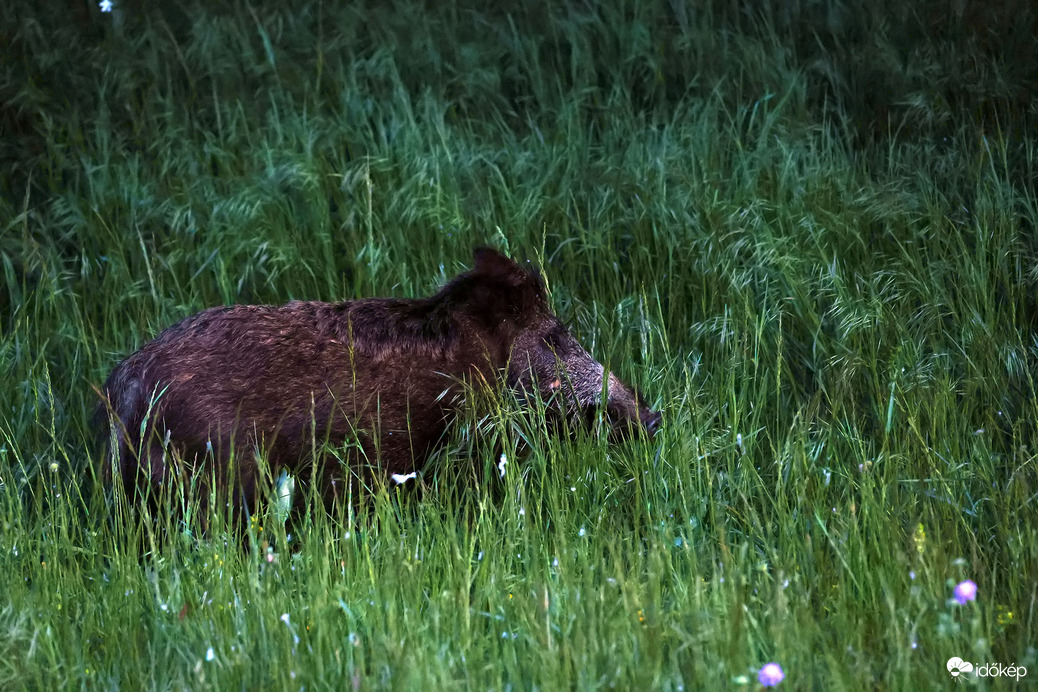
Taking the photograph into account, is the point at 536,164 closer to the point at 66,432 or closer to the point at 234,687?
the point at 66,432

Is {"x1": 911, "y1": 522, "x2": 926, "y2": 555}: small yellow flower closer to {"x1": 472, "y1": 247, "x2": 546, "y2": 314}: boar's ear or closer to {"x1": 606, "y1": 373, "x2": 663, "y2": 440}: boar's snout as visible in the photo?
{"x1": 606, "y1": 373, "x2": 663, "y2": 440}: boar's snout

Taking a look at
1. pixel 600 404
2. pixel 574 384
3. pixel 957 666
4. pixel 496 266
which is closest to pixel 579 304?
pixel 574 384

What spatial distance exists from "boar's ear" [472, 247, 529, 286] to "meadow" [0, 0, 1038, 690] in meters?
0.57

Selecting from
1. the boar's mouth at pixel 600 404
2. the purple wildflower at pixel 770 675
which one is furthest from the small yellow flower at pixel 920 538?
the boar's mouth at pixel 600 404

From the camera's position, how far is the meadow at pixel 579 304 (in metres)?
2.92

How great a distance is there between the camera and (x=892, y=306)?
208 inches

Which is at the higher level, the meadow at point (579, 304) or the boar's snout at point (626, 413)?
the meadow at point (579, 304)

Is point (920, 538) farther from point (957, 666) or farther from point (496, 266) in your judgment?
point (496, 266)

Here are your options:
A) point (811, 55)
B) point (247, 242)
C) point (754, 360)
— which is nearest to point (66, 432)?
point (247, 242)

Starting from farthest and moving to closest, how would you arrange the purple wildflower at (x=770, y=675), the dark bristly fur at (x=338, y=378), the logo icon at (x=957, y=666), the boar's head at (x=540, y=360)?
the boar's head at (x=540, y=360) → the dark bristly fur at (x=338, y=378) → the logo icon at (x=957, y=666) → the purple wildflower at (x=770, y=675)

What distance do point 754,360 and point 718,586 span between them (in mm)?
1715

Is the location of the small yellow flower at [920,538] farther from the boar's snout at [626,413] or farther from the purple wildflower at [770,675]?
the boar's snout at [626,413]

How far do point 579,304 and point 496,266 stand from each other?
3.83 feet

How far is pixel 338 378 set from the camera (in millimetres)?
4160
